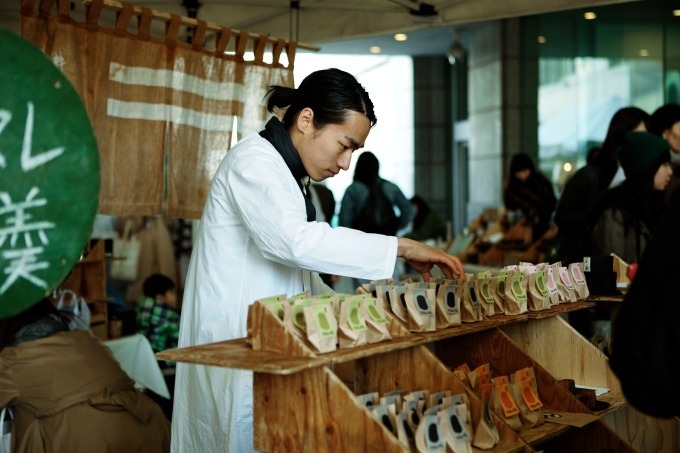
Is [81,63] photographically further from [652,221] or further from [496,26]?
[496,26]

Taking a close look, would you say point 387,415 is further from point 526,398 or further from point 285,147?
point 285,147

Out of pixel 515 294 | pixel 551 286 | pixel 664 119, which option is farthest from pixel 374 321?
pixel 664 119

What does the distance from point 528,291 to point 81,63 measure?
2.27 m

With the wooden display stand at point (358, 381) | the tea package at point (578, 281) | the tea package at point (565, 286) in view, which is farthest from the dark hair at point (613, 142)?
the wooden display stand at point (358, 381)

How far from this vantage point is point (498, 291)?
275 cm

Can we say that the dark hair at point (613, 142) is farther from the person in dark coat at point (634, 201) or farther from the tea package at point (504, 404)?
the tea package at point (504, 404)

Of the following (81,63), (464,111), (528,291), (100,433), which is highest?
(464,111)

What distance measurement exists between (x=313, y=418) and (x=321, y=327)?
216 millimetres

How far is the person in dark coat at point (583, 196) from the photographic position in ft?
14.9

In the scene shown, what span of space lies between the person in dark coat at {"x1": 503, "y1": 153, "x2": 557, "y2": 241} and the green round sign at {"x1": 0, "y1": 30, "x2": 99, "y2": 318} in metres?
6.16

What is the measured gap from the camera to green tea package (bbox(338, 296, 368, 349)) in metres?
2.11

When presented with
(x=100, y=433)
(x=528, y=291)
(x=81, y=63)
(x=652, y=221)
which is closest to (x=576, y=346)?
(x=528, y=291)

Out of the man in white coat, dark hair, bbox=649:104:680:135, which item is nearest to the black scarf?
the man in white coat

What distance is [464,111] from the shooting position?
50.7 feet
